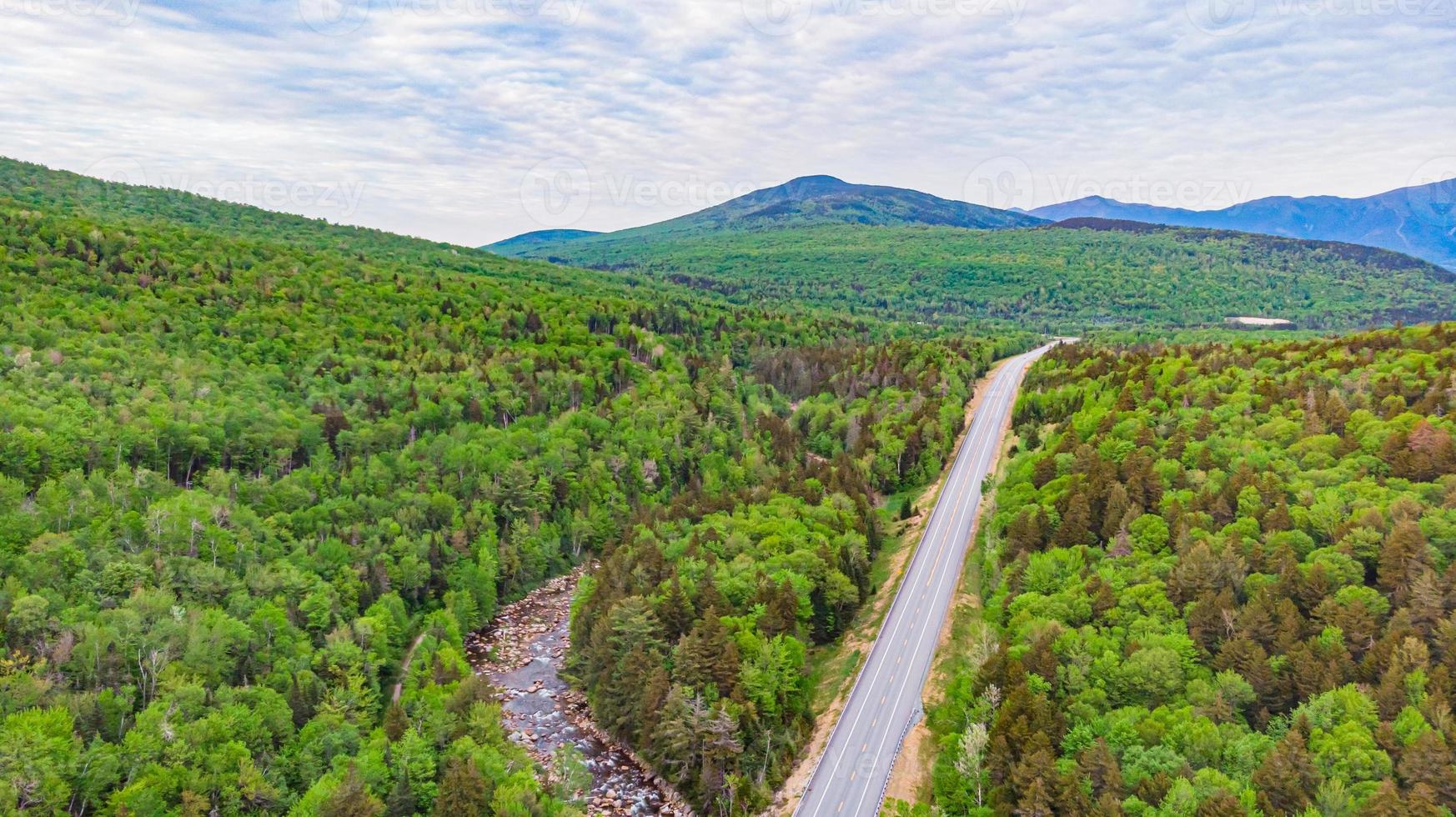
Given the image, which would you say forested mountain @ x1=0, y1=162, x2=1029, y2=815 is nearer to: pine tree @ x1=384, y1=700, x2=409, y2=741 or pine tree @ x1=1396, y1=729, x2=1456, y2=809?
pine tree @ x1=384, y1=700, x2=409, y2=741

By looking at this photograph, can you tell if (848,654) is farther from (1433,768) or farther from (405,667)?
(1433,768)

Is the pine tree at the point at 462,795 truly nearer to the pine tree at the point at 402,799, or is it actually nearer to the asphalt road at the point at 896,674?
the pine tree at the point at 402,799

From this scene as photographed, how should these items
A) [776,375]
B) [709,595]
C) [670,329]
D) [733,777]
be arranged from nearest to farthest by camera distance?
1. [733,777]
2. [709,595]
3. [776,375]
4. [670,329]

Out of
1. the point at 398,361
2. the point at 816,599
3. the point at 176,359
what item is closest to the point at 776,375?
the point at 398,361

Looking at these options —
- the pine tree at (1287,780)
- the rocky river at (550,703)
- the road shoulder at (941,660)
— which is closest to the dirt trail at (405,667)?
the rocky river at (550,703)

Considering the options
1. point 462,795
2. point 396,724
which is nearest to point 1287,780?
point 462,795

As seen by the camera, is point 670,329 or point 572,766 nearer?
point 572,766

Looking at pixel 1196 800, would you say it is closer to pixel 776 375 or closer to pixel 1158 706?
pixel 1158 706
